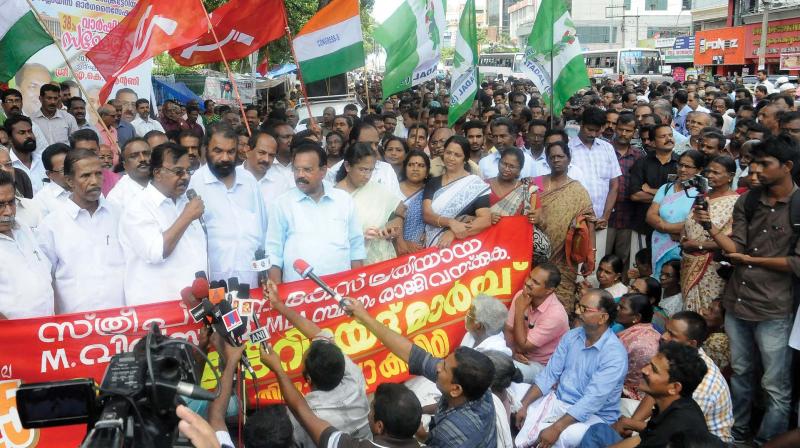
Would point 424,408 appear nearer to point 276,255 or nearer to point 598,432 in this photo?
point 598,432

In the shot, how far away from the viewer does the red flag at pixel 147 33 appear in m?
6.31

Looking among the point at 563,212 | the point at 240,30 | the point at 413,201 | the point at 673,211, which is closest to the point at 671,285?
the point at 673,211

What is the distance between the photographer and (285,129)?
649 cm

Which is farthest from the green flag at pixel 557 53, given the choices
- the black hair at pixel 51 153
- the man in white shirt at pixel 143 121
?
the man in white shirt at pixel 143 121

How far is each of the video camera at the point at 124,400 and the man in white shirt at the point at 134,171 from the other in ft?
8.33

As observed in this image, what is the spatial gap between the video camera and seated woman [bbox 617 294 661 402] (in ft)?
9.95

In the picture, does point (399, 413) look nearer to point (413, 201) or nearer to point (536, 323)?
point (536, 323)

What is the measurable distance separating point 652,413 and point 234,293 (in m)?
2.51

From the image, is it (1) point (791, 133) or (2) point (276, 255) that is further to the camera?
(1) point (791, 133)

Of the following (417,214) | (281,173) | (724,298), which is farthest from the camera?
(281,173)

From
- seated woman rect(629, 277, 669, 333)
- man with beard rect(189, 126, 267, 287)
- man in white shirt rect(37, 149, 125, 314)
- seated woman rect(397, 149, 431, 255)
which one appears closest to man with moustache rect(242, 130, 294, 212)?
man with beard rect(189, 126, 267, 287)

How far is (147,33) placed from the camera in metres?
6.34

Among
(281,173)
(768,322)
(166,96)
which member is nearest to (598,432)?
(768,322)

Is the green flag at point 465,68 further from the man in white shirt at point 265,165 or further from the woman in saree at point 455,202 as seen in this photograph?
the man in white shirt at point 265,165
